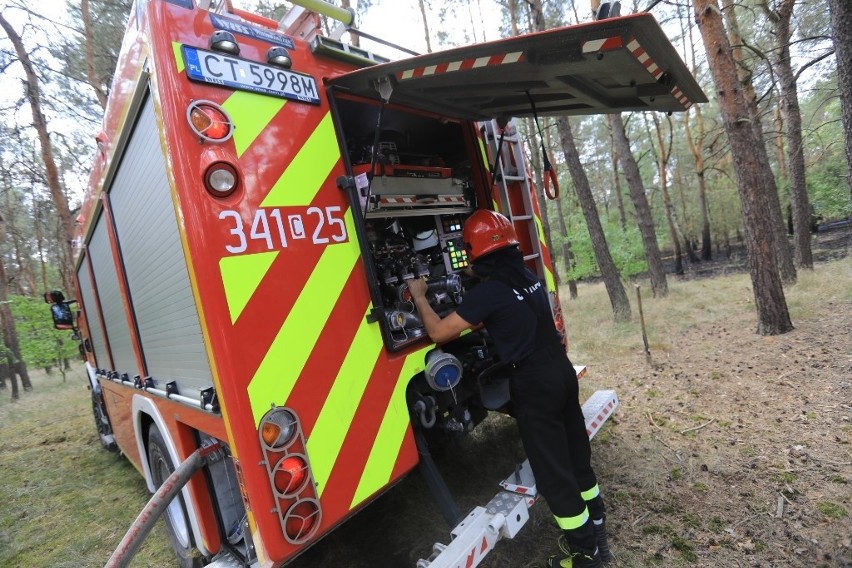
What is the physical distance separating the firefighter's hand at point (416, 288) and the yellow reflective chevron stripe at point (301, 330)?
0.50m

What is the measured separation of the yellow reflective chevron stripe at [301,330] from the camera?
1.60 metres

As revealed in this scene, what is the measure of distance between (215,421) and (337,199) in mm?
1124

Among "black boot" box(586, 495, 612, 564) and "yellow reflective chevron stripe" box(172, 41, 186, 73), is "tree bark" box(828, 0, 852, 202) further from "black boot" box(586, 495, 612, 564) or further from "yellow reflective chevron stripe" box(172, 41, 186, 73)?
"yellow reflective chevron stripe" box(172, 41, 186, 73)

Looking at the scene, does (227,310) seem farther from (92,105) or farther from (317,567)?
(92,105)

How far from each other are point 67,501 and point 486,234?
5296mm

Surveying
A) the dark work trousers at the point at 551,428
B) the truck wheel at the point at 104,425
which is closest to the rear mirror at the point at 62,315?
the truck wheel at the point at 104,425

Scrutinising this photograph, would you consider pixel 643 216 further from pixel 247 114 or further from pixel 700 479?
pixel 247 114

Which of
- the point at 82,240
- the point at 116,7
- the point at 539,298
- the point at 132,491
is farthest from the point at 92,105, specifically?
the point at 539,298

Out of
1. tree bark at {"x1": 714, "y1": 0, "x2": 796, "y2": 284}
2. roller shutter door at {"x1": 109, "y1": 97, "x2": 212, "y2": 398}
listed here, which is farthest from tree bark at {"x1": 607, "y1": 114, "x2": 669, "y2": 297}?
roller shutter door at {"x1": 109, "y1": 97, "x2": 212, "y2": 398}

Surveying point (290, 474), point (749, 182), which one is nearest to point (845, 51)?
point (749, 182)

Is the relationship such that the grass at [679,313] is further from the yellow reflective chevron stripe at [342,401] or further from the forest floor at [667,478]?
the yellow reflective chevron stripe at [342,401]

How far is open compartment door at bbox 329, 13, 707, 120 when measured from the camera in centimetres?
164

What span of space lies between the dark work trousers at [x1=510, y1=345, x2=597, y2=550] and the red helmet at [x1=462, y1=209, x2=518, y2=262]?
649mm

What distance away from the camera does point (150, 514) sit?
1.74m
